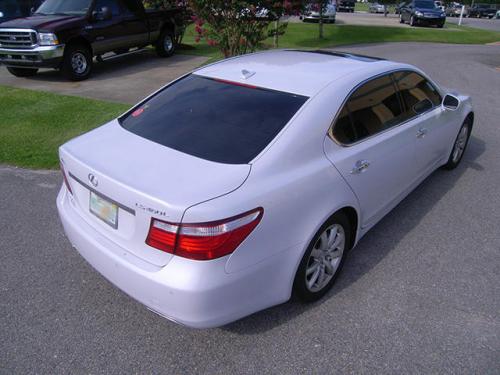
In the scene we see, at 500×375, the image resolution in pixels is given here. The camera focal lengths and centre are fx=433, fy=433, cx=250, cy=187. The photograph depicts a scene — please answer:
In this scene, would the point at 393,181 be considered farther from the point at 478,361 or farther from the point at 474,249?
the point at 478,361

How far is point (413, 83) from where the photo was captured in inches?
165

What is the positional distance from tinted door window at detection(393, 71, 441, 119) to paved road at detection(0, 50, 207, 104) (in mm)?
5603

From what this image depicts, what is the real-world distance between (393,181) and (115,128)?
2.31 m

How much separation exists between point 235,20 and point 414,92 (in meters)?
5.90

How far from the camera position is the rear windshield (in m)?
2.73

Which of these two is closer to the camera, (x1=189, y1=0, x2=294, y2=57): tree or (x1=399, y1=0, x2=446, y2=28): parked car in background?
(x1=189, y1=0, x2=294, y2=57): tree

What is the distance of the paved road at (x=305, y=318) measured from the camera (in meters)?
2.63

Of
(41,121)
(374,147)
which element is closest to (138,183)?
(374,147)

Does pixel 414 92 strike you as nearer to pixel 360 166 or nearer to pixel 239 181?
pixel 360 166

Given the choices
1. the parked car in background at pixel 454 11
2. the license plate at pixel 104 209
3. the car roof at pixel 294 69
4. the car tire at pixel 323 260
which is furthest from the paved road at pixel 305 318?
the parked car in background at pixel 454 11

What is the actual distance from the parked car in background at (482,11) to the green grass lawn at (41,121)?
174 ft

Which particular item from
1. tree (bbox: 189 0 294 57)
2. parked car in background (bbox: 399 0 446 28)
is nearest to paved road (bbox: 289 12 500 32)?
parked car in background (bbox: 399 0 446 28)

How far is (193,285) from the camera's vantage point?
2.30 meters

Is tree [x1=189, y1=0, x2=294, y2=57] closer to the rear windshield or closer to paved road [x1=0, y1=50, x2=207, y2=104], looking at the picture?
paved road [x1=0, y1=50, x2=207, y2=104]
